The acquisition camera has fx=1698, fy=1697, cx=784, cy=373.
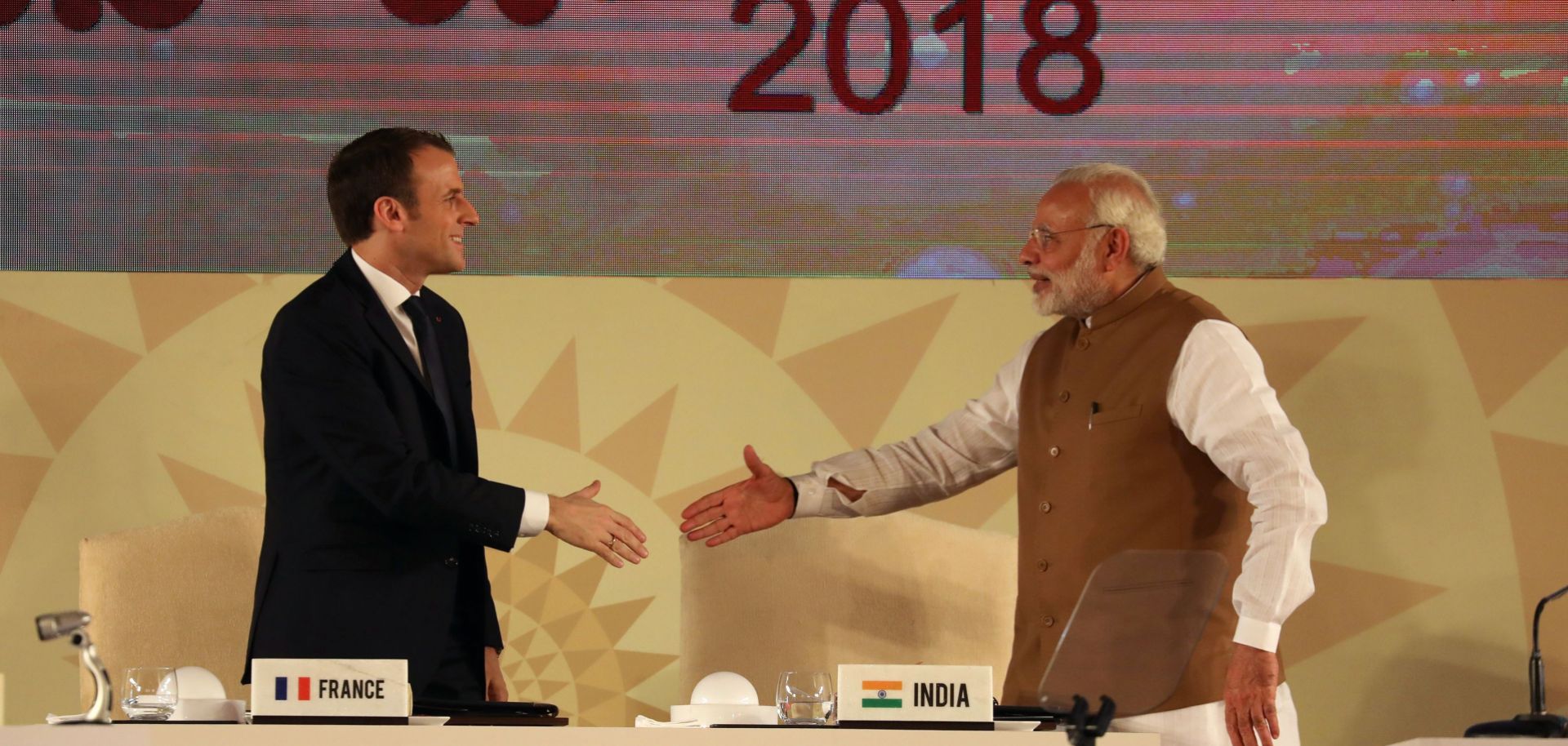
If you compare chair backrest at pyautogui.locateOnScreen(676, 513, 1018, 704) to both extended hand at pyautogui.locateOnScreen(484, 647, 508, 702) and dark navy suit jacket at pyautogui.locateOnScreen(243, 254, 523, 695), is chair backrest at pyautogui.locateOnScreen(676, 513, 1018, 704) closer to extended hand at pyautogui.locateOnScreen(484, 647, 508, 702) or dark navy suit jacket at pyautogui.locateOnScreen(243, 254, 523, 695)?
extended hand at pyautogui.locateOnScreen(484, 647, 508, 702)

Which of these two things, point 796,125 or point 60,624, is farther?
point 796,125

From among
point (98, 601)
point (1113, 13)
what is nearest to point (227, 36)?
point (98, 601)

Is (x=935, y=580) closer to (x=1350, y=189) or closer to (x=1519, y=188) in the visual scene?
(x=1350, y=189)

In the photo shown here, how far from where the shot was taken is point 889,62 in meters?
3.91

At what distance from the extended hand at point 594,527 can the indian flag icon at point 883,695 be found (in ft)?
2.88

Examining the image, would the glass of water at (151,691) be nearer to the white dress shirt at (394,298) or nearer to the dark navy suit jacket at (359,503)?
the dark navy suit jacket at (359,503)

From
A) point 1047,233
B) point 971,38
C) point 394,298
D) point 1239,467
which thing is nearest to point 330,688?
point 394,298

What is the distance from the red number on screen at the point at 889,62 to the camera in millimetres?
3906

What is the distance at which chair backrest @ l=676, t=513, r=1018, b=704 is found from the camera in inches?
132

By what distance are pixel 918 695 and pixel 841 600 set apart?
1278 mm

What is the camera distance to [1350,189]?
12.8 ft

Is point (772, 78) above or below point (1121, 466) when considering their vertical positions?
above

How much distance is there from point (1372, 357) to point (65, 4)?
3.11 m

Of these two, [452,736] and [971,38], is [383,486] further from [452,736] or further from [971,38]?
[971,38]
